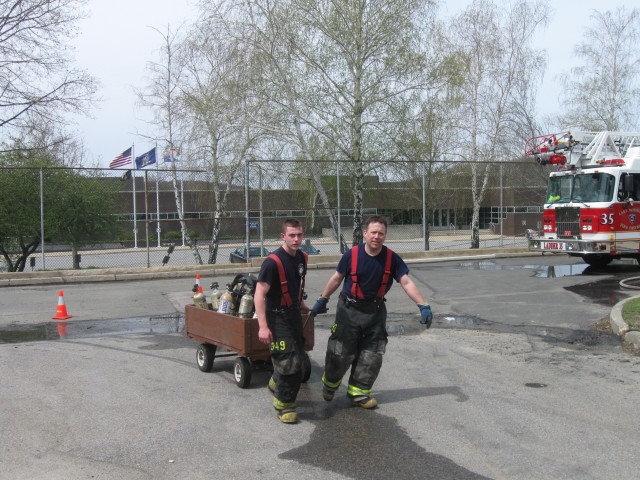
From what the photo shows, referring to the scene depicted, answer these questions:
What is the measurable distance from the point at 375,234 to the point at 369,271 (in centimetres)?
35

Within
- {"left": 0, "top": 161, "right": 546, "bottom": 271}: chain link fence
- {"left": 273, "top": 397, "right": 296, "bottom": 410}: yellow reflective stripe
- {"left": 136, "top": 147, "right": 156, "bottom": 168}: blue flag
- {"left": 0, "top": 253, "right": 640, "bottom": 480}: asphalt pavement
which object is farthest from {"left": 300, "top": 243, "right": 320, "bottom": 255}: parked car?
{"left": 273, "top": 397, "right": 296, "bottom": 410}: yellow reflective stripe

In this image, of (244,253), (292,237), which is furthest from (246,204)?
(292,237)

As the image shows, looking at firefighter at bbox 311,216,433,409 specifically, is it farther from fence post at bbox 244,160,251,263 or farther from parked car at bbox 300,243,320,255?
parked car at bbox 300,243,320,255

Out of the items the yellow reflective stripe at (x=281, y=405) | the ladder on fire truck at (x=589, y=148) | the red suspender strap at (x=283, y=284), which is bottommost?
the yellow reflective stripe at (x=281, y=405)

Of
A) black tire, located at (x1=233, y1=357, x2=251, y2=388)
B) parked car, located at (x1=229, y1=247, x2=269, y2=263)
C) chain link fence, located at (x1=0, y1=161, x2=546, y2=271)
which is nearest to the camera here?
black tire, located at (x1=233, y1=357, x2=251, y2=388)

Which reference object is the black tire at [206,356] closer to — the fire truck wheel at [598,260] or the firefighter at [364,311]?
the firefighter at [364,311]

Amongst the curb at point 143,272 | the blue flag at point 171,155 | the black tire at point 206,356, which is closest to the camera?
the black tire at point 206,356

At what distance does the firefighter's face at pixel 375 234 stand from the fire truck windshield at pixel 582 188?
13.6m

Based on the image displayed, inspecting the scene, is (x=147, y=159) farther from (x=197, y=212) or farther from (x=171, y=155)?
(x=197, y=212)

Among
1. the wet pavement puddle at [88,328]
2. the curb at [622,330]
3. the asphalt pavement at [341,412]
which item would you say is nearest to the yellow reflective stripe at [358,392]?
the asphalt pavement at [341,412]

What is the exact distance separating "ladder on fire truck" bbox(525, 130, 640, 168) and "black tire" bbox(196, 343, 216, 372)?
1365 cm

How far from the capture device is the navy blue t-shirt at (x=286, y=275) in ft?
18.7

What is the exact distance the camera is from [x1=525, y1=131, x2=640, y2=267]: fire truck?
17.3 m

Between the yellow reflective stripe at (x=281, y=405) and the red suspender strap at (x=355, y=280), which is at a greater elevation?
the red suspender strap at (x=355, y=280)
